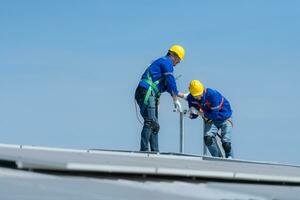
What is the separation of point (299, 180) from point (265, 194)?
1062mm

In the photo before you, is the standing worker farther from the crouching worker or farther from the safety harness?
the crouching worker

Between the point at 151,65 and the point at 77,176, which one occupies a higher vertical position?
the point at 151,65

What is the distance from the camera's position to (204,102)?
39.7 ft

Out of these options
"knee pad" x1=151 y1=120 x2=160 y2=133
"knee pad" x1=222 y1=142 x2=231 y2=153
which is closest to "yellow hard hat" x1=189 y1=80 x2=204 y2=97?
"knee pad" x1=222 y1=142 x2=231 y2=153

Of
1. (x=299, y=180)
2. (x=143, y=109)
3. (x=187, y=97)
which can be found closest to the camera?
(x=299, y=180)

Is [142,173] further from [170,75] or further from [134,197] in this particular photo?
[170,75]

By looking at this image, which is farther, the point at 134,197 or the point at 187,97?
the point at 187,97

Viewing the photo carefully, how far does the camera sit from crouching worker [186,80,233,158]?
12.0 metres

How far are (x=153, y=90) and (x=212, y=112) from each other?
6.22 feet

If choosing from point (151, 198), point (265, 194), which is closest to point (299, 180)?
point (265, 194)

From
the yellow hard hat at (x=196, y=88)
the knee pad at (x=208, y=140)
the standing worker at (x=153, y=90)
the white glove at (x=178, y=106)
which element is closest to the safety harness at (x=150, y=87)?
the standing worker at (x=153, y=90)

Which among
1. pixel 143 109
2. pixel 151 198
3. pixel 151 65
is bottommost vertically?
pixel 151 198

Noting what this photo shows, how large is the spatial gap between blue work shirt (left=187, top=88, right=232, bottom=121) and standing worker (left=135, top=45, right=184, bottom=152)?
130cm

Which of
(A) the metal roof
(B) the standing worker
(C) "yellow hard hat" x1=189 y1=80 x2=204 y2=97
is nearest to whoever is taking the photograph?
(A) the metal roof
